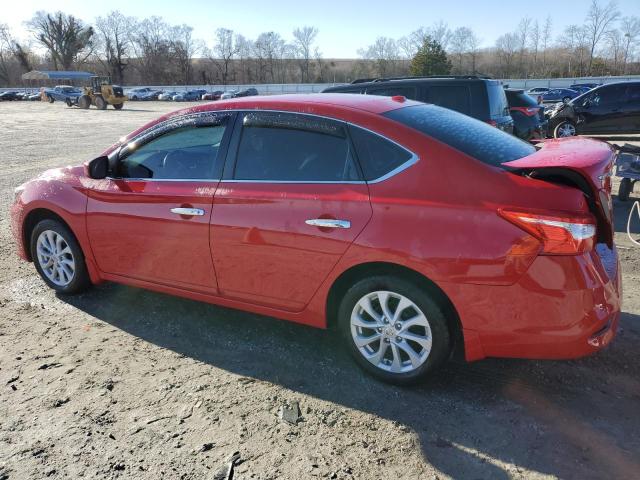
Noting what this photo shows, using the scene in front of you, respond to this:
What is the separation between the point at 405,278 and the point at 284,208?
0.86 metres

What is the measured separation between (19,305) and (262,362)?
95.8 inches

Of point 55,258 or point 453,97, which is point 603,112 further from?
point 55,258

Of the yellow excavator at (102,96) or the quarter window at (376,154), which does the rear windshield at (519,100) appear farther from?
the yellow excavator at (102,96)

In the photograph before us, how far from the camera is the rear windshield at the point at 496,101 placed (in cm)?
796

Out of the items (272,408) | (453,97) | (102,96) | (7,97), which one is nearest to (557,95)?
(453,97)

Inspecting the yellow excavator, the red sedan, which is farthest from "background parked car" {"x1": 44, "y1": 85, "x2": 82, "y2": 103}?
the red sedan

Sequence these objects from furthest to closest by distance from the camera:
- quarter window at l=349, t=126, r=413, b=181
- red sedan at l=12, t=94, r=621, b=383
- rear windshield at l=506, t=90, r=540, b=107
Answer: rear windshield at l=506, t=90, r=540, b=107
quarter window at l=349, t=126, r=413, b=181
red sedan at l=12, t=94, r=621, b=383

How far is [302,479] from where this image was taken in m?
2.43

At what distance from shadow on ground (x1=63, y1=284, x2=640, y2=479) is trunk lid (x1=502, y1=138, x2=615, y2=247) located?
35.6 inches

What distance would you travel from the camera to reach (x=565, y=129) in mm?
15547

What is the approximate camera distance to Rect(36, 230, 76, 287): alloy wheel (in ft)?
14.5

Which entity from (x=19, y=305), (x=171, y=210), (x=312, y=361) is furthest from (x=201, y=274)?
(x=19, y=305)

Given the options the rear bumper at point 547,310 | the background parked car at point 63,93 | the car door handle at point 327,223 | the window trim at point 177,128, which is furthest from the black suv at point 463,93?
the background parked car at point 63,93

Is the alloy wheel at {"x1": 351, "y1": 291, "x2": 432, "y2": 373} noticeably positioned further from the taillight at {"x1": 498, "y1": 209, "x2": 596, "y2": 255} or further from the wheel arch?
the taillight at {"x1": 498, "y1": 209, "x2": 596, "y2": 255}
